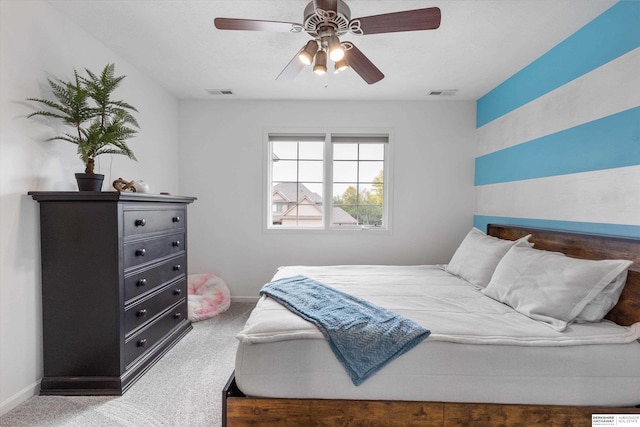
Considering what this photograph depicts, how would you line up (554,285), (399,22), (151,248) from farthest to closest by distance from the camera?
(151,248) < (554,285) < (399,22)

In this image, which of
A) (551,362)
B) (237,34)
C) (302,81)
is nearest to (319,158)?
(302,81)

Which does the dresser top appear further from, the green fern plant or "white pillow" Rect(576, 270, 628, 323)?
"white pillow" Rect(576, 270, 628, 323)

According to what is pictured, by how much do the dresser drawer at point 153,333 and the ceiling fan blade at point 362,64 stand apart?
237cm

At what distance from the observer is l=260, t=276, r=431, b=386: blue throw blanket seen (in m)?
1.44

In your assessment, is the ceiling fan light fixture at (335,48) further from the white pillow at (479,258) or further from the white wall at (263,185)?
the white wall at (263,185)

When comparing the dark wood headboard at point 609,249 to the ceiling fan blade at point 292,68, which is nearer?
the dark wood headboard at point 609,249

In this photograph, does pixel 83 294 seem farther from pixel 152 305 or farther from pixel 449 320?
pixel 449 320

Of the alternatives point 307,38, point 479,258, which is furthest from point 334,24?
point 479,258

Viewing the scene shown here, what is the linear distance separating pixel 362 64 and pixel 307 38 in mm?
643

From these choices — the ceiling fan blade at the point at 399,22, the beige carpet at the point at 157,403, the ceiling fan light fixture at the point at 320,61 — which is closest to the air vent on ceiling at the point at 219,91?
the ceiling fan light fixture at the point at 320,61

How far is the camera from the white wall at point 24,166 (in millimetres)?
1782

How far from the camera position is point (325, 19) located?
5.48 ft

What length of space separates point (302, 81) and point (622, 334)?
309cm

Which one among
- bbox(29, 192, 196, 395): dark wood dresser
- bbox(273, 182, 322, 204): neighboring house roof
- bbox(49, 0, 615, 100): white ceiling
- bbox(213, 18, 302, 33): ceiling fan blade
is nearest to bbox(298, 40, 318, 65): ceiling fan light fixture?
bbox(213, 18, 302, 33): ceiling fan blade
